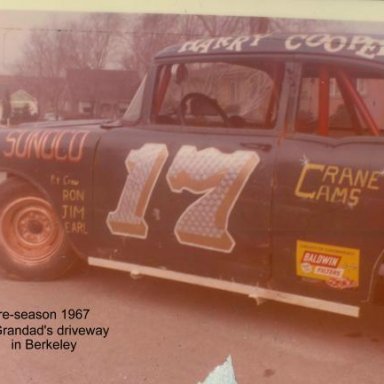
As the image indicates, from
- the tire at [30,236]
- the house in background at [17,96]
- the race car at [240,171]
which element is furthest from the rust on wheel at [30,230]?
the house in background at [17,96]

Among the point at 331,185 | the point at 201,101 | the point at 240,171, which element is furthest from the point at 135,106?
the point at 331,185

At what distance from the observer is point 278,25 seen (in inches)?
97.3

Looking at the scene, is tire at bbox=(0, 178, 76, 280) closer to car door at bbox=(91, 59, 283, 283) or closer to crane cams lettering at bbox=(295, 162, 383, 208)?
car door at bbox=(91, 59, 283, 283)

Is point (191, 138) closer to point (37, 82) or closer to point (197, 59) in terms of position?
point (197, 59)

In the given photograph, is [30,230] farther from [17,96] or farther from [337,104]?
[337,104]

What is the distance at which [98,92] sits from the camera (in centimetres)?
267

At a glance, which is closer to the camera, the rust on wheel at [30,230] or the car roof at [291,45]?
the car roof at [291,45]

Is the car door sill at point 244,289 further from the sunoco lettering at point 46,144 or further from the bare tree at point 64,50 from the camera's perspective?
the bare tree at point 64,50

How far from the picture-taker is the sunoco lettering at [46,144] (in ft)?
9.25

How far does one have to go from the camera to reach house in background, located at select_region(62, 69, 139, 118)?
260 cm

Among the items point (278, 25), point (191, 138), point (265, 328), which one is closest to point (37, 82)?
point (191, 138)

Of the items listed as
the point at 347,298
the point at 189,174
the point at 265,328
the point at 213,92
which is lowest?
the point at 265,328

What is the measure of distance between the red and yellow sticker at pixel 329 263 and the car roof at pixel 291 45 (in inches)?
27.7

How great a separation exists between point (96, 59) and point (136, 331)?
1.11 m
